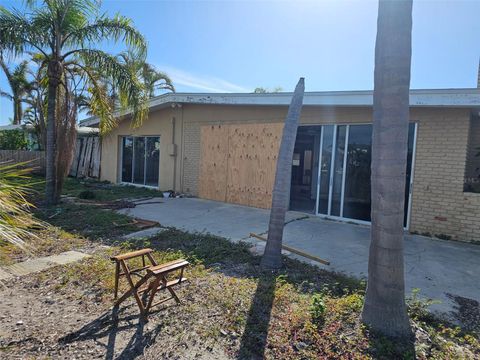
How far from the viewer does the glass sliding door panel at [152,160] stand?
44.9 feet

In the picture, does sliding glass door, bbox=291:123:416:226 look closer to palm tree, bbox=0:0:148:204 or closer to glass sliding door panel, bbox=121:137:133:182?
palm tree, bbox=0:0:148:204

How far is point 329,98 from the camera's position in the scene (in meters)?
8.00

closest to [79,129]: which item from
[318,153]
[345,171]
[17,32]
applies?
[17,32]

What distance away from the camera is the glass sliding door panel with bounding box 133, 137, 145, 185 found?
14.4 metres

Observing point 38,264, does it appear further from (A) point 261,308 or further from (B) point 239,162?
(B) point 239,162

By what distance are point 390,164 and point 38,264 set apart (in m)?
4.99

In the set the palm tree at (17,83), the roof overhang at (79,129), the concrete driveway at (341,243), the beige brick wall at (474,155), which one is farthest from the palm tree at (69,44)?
the palm tree at (17,83)

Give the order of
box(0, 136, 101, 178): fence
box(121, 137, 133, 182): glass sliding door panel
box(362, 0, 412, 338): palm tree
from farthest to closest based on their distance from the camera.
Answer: box(0, 136, 101, 178): fence, box(121, 137, 133, 182): glass sliding door panel, box(362, 0, 412, 338): palm tree

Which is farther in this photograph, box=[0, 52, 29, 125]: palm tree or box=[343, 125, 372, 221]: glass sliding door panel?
box=[0, 52, 29, 125]: palm tree

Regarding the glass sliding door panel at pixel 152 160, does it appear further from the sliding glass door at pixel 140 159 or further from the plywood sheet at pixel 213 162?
the plywood sheet at pixel 213 162

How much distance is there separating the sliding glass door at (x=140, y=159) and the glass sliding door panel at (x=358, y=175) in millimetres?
7860

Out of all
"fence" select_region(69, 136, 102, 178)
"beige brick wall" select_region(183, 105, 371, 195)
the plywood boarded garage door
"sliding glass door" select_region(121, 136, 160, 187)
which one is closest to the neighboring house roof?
"beige brick wall" select_region(183, 105, 371, 195)

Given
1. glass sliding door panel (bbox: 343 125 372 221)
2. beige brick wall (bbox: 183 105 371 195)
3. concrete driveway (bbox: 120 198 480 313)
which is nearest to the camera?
concrete driveway (bbox: 120 198 480 313)

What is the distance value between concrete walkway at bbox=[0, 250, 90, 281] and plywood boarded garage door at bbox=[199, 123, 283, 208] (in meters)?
5.61
